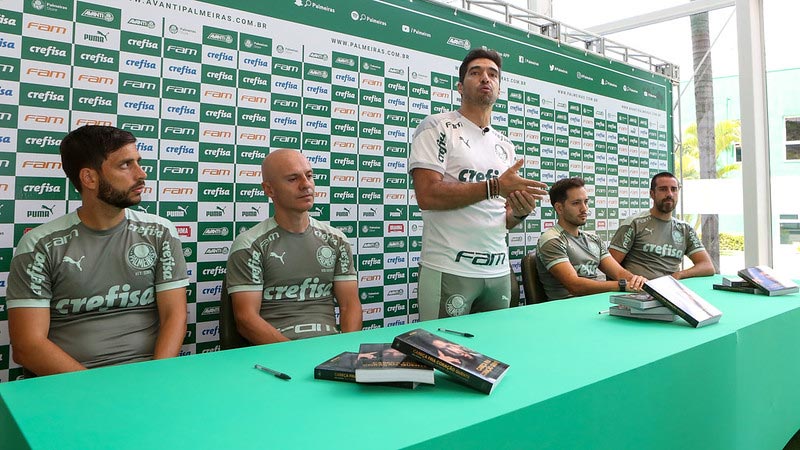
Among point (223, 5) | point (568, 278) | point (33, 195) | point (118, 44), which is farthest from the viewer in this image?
point (568, 278)

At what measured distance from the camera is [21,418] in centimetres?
77

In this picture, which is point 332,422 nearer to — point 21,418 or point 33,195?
point 21,418

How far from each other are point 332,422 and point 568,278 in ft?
8.03

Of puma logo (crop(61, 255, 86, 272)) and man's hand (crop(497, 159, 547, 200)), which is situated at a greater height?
man's hand (crop(497, 159, 547, 200))

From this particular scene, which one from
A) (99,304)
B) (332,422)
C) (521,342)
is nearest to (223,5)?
(99,304)

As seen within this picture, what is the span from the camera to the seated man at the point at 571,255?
117 inches

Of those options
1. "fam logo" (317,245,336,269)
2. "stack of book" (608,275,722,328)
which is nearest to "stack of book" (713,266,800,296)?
"stack of book" (608,275,722,328)

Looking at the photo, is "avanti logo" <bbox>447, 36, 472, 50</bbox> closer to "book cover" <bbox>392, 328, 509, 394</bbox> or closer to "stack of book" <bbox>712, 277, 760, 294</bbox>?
"stack of book" <bbox>712, 277, 760, 294</bbox>

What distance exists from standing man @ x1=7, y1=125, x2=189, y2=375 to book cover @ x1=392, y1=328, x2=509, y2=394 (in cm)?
116

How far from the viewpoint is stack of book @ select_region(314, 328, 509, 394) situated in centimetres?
93

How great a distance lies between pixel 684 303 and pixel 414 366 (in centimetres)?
106

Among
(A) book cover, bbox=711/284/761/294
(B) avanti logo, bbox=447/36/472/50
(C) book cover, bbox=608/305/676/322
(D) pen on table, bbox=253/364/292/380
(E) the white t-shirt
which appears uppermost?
(B) avanti logo, bbox=447/36/472/50

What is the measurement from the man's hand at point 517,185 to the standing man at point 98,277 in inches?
49.1

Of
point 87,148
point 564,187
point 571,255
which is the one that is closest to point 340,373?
point 87,148
